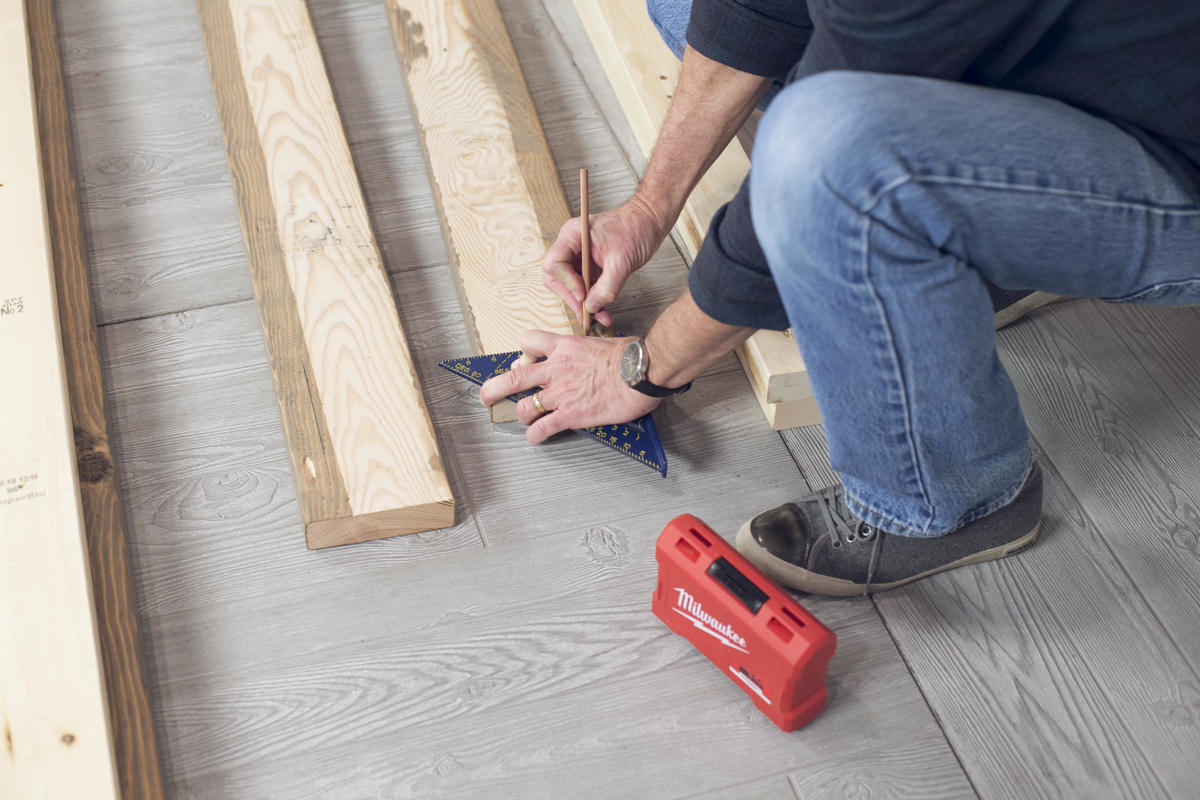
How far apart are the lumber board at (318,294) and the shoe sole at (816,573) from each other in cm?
43

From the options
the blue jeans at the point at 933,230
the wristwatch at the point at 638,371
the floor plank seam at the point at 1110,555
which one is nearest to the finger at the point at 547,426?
the wristwatch at the point at 638,371

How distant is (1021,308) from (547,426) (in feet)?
2.79

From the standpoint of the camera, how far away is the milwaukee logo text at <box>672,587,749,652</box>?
127cm

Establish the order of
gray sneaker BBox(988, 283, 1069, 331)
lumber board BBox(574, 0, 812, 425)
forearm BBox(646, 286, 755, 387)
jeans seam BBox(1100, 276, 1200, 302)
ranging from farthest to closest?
gray sneaker BBox(988, 283, 1069, 331)
lumber board BBox(574, 0, 812, 425)
forearm BBox(646, 286, 755, 387)
jeans seam BBox(1100, 276, 1200, 302)

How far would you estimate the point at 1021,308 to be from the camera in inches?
69.1

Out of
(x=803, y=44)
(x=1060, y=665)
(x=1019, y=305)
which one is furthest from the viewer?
(x=1019, y=305)

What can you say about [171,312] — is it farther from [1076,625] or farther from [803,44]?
[1076,625]

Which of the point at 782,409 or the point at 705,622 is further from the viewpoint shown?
the point at 782,409

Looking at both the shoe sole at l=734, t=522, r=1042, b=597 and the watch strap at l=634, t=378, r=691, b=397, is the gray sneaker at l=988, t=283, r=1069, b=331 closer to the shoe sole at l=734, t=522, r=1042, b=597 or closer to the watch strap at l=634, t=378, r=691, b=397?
the shoe sole at l=734, t=522, r=1042, b=597

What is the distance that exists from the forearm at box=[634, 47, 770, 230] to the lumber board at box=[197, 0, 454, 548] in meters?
0.47

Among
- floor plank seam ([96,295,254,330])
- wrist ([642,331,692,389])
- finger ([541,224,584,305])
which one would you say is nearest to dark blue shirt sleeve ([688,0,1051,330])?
wrist ([642,331,692,389])

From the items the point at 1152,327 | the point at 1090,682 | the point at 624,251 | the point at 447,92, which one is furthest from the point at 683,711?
the point at 447,92

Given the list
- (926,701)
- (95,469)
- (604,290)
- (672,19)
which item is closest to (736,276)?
(604,290)

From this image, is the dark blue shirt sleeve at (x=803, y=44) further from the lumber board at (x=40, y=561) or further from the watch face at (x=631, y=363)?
the lumber board at (x=40, y=561)
